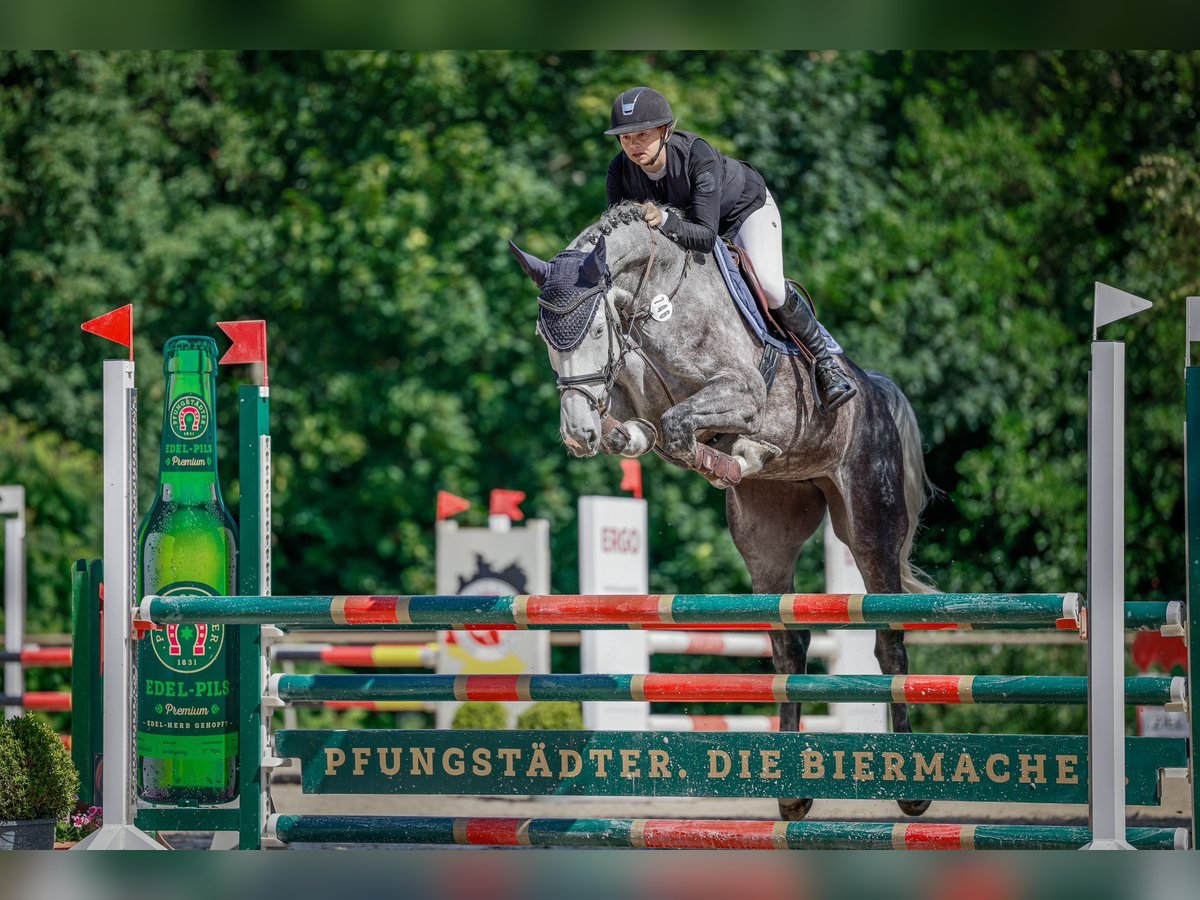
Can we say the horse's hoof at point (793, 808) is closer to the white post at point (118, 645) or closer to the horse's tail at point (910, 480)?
the horse's tail at point (910, 480)

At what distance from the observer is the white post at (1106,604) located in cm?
364

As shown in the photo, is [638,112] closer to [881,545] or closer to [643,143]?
[643,143]

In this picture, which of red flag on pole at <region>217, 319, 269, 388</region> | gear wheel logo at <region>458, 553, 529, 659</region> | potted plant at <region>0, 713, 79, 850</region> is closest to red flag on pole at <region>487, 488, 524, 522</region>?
gear wheel logo at <region>458, 553, 529, 659</region>

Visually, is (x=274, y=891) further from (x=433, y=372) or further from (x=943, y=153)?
(x=943, y=153)

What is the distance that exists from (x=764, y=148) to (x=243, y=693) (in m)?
9.02

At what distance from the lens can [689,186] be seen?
4.52 metres

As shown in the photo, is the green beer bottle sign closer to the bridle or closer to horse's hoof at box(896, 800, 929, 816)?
the bridle

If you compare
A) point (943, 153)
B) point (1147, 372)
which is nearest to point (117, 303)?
point (943, 153)

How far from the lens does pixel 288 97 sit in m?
13.0

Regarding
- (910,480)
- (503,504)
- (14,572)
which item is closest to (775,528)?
(910,480)

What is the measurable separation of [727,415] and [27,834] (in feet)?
7.63

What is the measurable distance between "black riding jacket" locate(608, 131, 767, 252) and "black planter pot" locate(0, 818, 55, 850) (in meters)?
2.44

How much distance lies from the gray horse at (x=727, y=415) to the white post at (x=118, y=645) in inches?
49.2

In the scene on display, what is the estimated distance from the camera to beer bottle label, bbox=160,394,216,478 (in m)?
4.62
